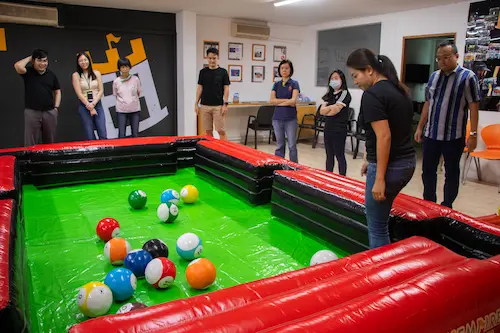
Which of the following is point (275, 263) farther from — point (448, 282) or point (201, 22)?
point (201, 22)

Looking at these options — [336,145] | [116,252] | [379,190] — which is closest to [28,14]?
[336,145]

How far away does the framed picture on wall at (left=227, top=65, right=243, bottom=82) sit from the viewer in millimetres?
8862

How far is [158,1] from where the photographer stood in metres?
6.82

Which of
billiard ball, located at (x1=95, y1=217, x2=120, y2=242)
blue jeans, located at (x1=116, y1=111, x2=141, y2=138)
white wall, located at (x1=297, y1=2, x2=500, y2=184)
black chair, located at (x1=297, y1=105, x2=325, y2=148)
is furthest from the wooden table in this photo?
billiard ball, located at (x1=95, y1=217, x2=120, y2=242)

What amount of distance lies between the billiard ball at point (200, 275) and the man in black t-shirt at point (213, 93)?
381cm

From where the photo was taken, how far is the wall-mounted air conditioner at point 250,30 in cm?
854

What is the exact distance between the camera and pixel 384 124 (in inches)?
84.2

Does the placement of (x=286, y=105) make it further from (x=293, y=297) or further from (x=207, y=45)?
(x=207, y=45)

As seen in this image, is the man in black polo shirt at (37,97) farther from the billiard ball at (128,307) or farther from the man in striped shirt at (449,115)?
the man in striped shirt at (449,115)

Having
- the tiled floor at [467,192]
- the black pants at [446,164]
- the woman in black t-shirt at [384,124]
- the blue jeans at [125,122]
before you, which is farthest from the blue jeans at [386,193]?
the blue jeans at [125,122]

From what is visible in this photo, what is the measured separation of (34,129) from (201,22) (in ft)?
13.9

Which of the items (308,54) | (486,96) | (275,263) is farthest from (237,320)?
(308,54)

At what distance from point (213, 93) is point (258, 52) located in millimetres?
3507

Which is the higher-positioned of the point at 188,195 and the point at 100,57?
the point at 100,57
